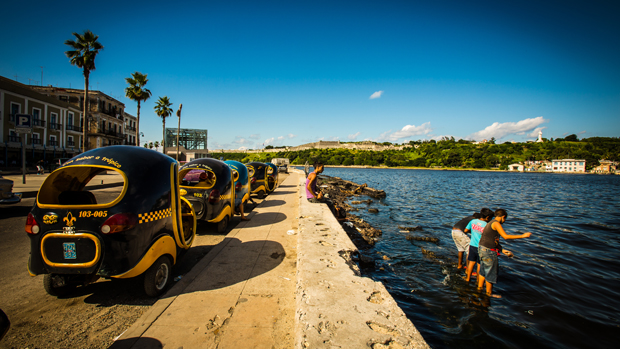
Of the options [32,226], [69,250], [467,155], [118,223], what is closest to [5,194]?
[32,226]

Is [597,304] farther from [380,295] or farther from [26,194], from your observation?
[26,194]

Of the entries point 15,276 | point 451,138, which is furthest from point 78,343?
point 451,138

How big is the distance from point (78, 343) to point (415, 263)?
750 centimetres

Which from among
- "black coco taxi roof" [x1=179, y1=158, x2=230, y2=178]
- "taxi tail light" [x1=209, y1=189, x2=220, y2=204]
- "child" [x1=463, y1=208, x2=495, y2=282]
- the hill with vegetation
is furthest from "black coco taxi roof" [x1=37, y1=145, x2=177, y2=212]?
the hill with vegetation

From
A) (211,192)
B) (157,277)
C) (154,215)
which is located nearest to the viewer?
(154,215)

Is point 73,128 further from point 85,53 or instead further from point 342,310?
point 342,310

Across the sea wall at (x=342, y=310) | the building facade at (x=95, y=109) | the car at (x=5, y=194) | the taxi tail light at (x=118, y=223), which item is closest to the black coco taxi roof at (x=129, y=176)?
the taxi tail light at (x=118, y=223)

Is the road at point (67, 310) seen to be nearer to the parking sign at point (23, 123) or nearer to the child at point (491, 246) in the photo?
the child at point (491, 246)

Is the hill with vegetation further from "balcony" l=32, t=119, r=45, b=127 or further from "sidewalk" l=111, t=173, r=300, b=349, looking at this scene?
"sidewalk" l=111, t=173, r=300, b=349

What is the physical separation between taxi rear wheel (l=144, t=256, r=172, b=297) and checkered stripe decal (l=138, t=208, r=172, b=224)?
62 cm

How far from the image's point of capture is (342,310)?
2.83 metres

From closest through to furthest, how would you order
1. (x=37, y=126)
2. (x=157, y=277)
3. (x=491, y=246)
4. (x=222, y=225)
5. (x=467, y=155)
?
1. (x=157, y=277)
2. (x=491, y=246)
3. (x=222, y=225)
4. (x=37, y=126)
5. (x=467, y=155)

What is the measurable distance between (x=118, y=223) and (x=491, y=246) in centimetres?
638

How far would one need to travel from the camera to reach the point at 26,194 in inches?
513
